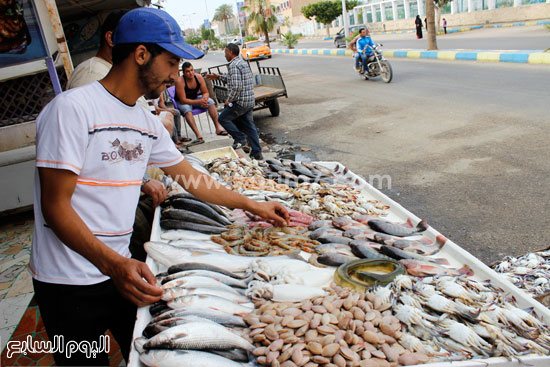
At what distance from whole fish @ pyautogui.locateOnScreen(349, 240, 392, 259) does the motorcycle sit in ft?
38.8

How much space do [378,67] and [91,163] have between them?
536 inches

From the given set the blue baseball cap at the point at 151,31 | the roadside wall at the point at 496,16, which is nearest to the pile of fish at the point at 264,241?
the blue baseball cap at the point at 151,31

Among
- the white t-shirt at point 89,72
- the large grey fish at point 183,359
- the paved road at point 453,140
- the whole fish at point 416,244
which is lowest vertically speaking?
the paved road at point 453,140

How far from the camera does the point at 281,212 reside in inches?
109

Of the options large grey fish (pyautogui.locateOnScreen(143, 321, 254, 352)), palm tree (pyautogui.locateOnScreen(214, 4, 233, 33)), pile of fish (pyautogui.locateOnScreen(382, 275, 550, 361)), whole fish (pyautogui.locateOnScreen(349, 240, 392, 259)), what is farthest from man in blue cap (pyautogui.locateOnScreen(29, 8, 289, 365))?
palm tree (pyautogui.locateOnScreen(214, 4, 233, 33))

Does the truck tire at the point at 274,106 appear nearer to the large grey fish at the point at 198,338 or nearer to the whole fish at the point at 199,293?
the whole fish at the point at 199,293

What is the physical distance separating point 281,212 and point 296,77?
16.4 m

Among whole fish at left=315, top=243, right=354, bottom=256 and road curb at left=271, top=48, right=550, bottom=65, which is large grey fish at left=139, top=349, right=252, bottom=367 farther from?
road curb at left=271, top=48, right=550, bottom=65

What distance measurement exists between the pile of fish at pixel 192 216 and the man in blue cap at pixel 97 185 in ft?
2.79

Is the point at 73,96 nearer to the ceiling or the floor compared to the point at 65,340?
nearer to the ceiling

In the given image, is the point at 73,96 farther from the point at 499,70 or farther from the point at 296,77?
the point at 296,77

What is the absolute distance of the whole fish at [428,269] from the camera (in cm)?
233

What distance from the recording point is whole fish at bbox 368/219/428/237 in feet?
9.94

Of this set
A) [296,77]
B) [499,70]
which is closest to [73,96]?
[499,70]
